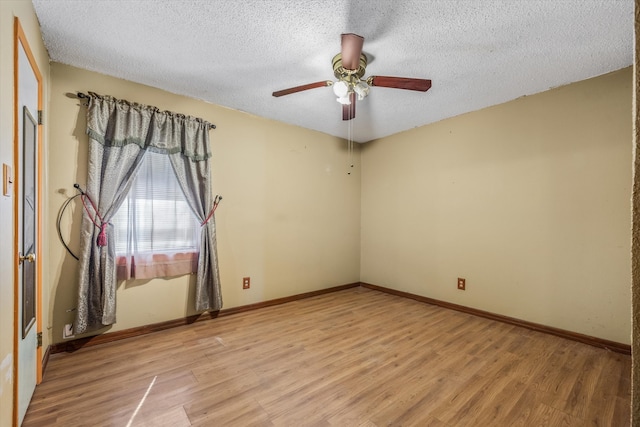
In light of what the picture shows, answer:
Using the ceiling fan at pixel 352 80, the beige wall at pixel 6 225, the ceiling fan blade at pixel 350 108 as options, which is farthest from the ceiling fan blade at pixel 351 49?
the beige wall at pixel 6 225

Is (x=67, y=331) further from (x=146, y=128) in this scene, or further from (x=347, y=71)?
(x=347, y=71)

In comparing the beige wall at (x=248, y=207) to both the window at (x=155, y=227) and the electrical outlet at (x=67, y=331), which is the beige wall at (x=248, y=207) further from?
the window at (x=155, y=227)

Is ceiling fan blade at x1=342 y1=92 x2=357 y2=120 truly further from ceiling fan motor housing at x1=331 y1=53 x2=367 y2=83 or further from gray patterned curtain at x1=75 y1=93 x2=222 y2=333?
gray patterned curtain at x1=75 y1=93 x2=222 y2=333

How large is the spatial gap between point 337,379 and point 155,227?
2.04m

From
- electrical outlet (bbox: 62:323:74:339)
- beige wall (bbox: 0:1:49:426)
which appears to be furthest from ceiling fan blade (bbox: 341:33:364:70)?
electrical outlet (bbox: 62:323:74:339)

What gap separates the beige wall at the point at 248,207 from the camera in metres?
2.16

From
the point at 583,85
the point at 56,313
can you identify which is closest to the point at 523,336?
the point at 583,85

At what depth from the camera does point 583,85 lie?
2.39 m

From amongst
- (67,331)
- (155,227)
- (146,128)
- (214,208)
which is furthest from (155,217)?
(67,331)

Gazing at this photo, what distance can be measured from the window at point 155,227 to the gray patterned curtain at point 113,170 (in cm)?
9

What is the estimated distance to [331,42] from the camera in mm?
1896

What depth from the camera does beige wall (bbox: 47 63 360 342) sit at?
85.0 inches

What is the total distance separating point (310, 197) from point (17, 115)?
2.82m

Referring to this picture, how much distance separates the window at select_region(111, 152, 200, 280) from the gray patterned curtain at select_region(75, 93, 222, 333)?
0.09 m
